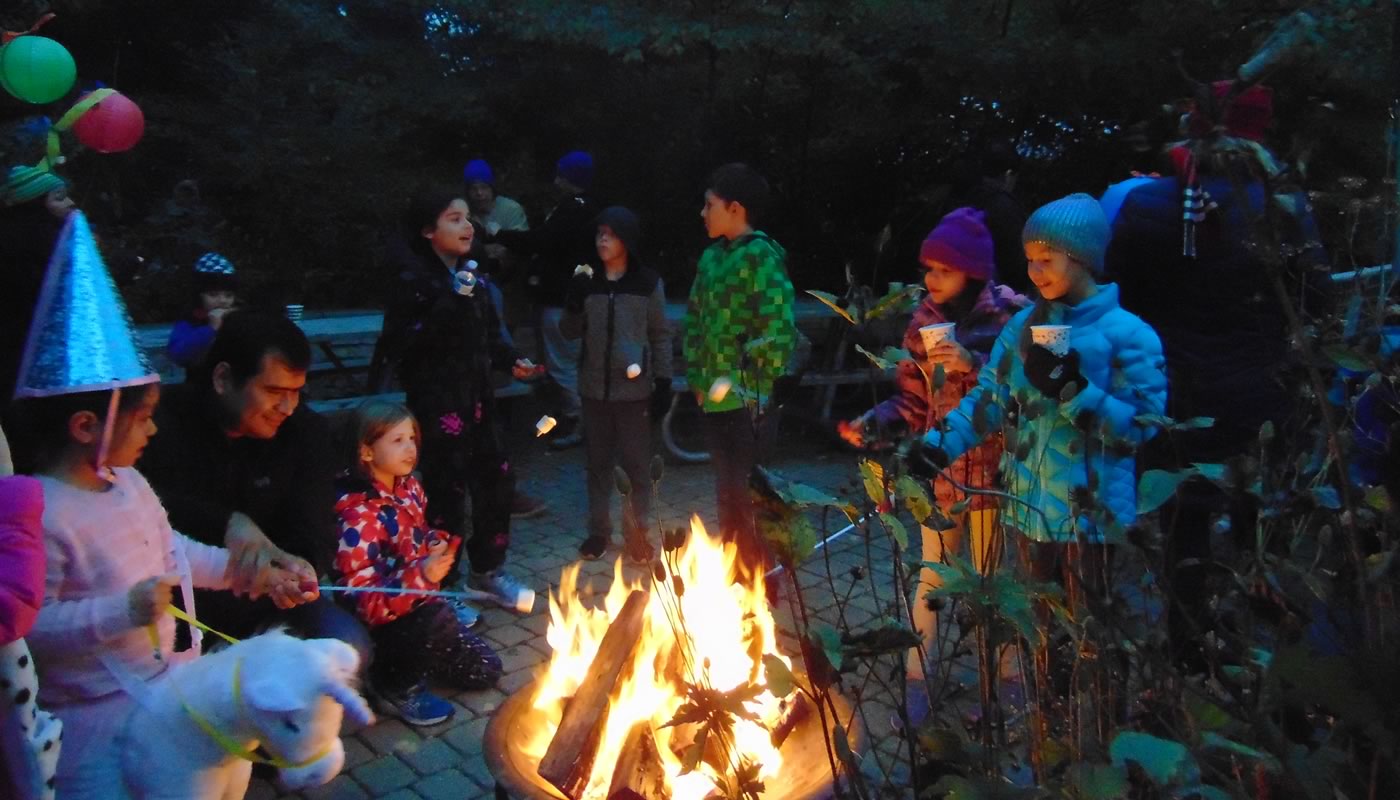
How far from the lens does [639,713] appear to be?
124 inches

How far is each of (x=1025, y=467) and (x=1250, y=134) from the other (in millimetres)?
1354

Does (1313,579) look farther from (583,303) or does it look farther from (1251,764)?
(583,303)

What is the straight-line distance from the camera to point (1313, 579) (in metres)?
1.53

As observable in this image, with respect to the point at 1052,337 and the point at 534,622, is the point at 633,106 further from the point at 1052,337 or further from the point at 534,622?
the point at 1052,337

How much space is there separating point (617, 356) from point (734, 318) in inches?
38.2

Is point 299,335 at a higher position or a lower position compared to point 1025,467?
higher

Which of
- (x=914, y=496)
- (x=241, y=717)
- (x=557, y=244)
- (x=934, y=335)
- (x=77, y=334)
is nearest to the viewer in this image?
(x=914, y=496)

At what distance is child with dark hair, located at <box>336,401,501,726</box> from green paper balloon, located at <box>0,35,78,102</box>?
2.46 meters

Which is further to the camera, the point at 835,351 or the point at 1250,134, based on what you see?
the point at 835,351

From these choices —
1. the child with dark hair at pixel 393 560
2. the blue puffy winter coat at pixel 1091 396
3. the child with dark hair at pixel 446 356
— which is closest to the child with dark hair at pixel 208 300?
the child with dark hair at pixel 446 356

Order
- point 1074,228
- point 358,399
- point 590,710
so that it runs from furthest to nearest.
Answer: point 358,399 < point 1074,228 < point 590,710

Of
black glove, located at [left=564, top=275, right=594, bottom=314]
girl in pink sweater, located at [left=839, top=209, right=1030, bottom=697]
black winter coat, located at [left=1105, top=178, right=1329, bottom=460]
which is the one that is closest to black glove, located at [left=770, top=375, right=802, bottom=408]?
girl in pink sweater, located at [left=839, top=209, right=1030, bottom=697]

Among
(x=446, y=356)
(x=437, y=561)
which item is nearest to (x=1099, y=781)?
(x=437, y=561)

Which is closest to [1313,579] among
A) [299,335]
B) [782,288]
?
[299,335]
